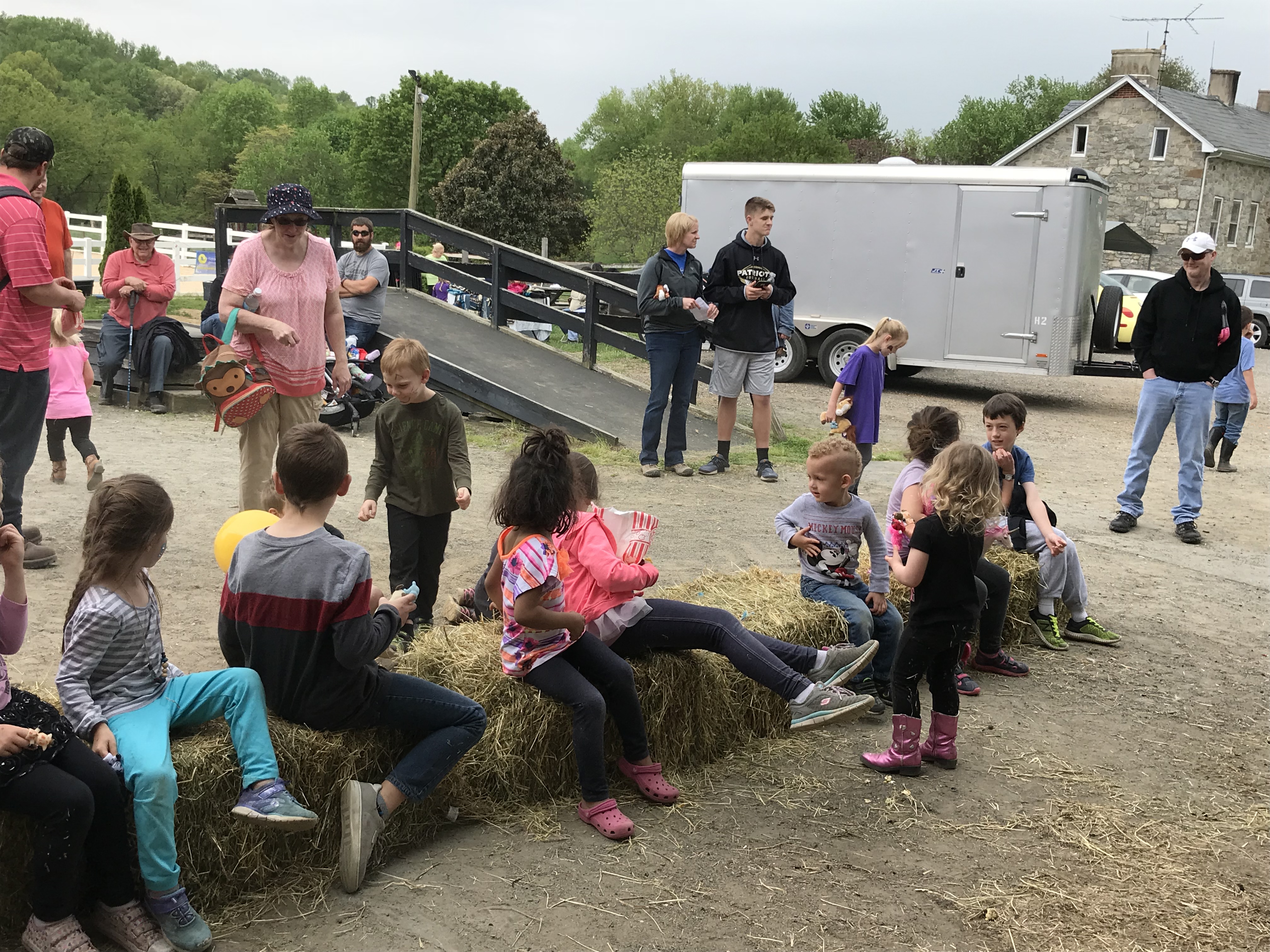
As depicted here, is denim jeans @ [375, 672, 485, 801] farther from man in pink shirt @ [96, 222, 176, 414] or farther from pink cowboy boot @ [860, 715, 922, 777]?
man in pink shirt @ [96, 222, 176, 414]

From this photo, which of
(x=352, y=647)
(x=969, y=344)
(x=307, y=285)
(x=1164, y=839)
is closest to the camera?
(x=352, y=647)

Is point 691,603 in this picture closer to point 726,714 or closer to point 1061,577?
point 726,714

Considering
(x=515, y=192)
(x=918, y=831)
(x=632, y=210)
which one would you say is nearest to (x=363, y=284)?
(x=918, y=831)

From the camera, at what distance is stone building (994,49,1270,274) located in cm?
3606

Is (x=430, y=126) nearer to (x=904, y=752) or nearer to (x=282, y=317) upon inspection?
(x=282, y=317)

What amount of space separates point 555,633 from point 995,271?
39.0 feet

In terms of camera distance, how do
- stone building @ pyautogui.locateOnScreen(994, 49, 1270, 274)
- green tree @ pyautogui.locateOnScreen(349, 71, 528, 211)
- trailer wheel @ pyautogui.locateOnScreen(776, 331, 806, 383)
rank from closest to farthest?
trailer wheel @ pyautogui.locateOnScreen(776, 331, 806, 383), stone building @ pyautogui.locateOnScreen(994, 49, 1270, 274), green tree @ pyautogui.locateOnScreen(349, 71, 528, 211)

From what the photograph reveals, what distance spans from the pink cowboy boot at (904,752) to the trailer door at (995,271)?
1103cm

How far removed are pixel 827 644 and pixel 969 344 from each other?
35.0 feet

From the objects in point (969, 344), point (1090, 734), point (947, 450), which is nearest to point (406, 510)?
point (947, 450)

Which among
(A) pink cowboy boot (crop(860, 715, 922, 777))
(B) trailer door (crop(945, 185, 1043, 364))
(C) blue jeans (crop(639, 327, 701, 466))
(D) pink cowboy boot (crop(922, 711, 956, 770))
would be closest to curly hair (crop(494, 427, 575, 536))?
(A) pink cowboy boot (crop(860, 715, 922, 777))

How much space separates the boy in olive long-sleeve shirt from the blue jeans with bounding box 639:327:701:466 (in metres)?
4.06

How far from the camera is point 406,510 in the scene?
4.72 metres

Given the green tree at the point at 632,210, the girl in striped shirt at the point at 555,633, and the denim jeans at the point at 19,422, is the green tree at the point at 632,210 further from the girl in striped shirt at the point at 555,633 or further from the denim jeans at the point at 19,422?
the girl in striped shirt at the point at 555,633
